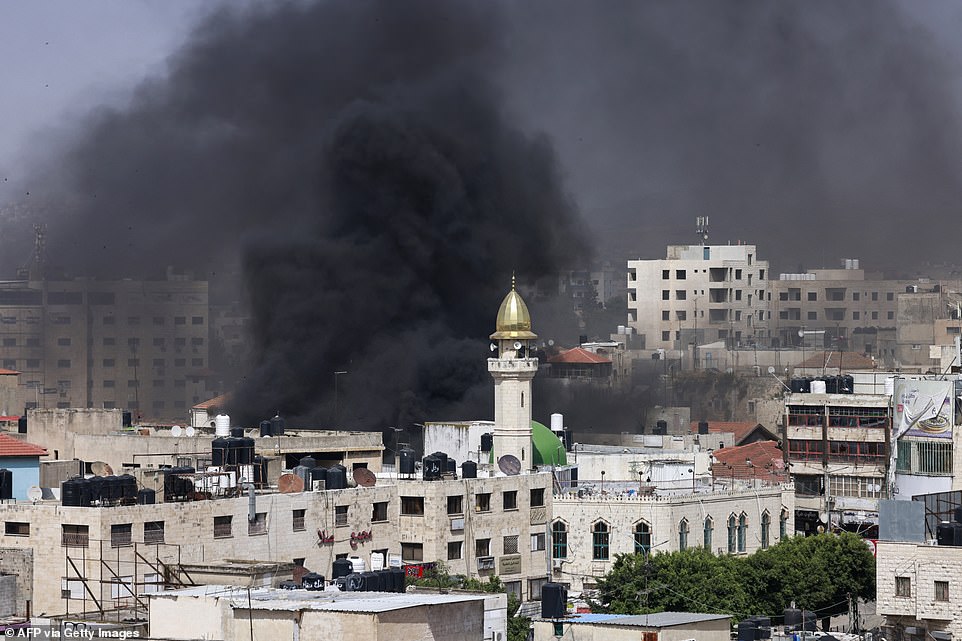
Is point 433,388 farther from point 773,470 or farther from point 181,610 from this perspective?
point 181,610

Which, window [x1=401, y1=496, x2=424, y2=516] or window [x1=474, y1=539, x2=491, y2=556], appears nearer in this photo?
window [x1=401, y1=496, x2=424, y2=516]

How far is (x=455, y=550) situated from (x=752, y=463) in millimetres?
14510

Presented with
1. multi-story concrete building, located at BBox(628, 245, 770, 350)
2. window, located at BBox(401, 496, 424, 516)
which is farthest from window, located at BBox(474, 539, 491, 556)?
multi-story concrete building, located at BBox(628, 245, 770, 350)

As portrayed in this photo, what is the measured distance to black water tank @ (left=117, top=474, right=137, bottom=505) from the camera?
105ft

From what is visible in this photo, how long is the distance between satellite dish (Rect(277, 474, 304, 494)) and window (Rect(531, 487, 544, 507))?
640 centimetres

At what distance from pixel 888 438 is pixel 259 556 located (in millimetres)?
18821

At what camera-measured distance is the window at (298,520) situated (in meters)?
34.8

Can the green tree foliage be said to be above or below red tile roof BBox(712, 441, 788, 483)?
below

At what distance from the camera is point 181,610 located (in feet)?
76.1

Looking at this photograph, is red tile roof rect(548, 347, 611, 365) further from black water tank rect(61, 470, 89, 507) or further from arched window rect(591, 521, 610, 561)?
black water tank rect(61, 470, 89, 507)

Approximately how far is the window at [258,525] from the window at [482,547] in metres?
5.82

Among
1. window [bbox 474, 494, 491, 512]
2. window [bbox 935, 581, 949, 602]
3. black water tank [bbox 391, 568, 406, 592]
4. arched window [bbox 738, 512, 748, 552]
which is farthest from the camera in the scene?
arched window [bbox 738, 512, 748, 552]

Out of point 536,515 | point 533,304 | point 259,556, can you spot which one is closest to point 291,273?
point 533,304

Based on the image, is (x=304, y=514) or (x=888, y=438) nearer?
(x=304, y=514)
